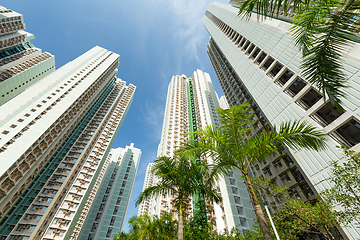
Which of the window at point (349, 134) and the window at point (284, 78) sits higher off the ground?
the window at point (284, 78)

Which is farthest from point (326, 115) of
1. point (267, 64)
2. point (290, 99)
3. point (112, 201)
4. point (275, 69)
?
point (112, 201)

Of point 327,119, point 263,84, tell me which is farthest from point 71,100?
point 327,119

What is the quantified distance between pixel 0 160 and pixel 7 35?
54.0 m

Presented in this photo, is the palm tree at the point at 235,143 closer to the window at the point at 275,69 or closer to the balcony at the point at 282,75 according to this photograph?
the balcony at the point at 282,75

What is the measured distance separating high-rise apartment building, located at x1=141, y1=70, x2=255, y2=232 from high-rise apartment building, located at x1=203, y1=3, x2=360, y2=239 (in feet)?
30.8

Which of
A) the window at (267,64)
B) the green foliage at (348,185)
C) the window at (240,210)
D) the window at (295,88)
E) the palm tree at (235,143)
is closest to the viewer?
the green foliage at (348,185)

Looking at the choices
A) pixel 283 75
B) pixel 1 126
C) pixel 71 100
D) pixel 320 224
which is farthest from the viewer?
pixel 71 100

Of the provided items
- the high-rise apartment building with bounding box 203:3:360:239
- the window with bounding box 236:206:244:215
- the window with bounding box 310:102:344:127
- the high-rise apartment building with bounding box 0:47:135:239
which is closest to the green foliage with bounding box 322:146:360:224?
the high-rise apartment building with bounding box 203:3:360:239

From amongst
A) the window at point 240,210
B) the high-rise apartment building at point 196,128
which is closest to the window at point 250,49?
the high-rise apartment building at point 196,128

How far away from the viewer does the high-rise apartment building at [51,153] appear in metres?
27.7

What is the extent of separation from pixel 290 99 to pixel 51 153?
48238 millimetres

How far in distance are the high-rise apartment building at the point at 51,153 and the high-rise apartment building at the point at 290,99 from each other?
39.9 m

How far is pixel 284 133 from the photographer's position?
6254mm

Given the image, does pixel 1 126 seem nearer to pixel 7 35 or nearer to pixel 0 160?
pixel 0 160
